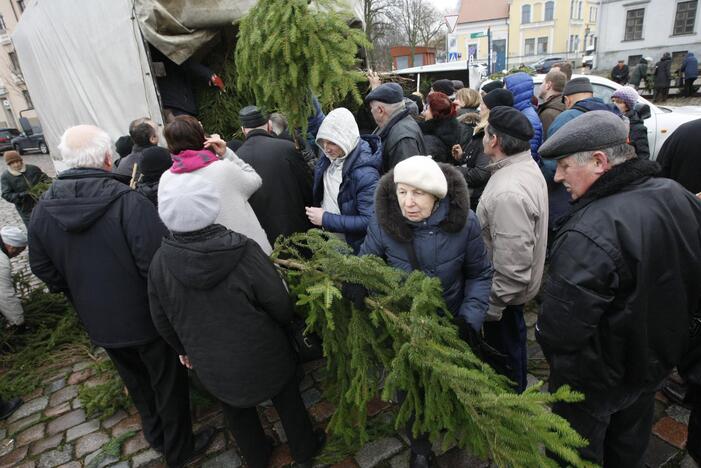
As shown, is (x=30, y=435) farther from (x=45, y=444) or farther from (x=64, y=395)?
(x=64, y=395)

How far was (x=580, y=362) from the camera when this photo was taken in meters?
1.90

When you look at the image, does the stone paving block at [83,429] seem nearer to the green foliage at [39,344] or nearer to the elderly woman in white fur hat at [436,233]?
the green foliage at [39,344]

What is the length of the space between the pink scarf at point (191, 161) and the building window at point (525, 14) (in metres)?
64.6

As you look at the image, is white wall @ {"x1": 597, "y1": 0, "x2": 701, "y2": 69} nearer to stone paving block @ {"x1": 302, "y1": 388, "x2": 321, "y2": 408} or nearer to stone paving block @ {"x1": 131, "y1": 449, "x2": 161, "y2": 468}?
stone paving block @ {"x1": 302, "y1": 388, "x2": 321, "y2": 408}

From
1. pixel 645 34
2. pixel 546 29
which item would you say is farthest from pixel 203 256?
pixel 546 29

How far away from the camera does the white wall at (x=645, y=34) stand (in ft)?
93.7

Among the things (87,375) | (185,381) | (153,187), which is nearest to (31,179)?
(87,375)

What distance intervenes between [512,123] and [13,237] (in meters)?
4.81

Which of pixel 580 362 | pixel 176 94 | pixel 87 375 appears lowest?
pixel 87 375

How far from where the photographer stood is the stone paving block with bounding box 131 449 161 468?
3.01 m

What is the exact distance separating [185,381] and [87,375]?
74.3 inches

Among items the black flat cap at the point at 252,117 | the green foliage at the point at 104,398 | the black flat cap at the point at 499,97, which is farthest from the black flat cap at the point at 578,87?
the green foliage at the point at 104,398

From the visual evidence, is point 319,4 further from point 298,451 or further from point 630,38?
point 630,38

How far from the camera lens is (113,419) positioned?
350 centimetres
